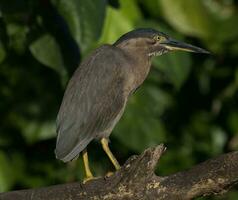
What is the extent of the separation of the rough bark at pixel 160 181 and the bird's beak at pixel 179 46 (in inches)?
34.7

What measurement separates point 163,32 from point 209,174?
52.9 inches

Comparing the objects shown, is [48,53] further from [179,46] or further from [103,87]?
[179,46]

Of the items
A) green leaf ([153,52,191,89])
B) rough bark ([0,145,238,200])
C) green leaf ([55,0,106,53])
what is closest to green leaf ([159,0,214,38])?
green leaf ([153,52,191,89])

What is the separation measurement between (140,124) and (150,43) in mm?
473

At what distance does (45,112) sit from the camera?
555cm

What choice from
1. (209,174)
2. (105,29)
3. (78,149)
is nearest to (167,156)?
(105,29)

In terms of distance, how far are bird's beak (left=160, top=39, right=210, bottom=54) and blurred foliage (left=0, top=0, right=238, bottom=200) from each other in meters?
0.08

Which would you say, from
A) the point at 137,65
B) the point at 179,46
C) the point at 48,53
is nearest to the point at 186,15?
the point at 179,46

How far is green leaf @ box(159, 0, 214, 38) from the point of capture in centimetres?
466

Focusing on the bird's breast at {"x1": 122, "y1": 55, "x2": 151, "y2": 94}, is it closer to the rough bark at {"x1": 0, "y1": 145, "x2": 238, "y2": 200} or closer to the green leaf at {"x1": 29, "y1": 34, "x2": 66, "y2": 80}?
the green leaf at {"x1": 29, "y1": 34, "x2": 66, "y2": 80}

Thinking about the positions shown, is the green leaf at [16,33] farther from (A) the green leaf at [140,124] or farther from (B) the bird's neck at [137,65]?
(A) the green leaf at [140,124]

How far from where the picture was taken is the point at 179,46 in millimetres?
4727

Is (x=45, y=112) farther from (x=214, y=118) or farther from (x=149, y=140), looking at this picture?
(x=214, y=118)

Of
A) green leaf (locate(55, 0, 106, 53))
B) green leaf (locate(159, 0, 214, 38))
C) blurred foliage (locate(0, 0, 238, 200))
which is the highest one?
green leaf (locate(55, 0, 106, 53))
